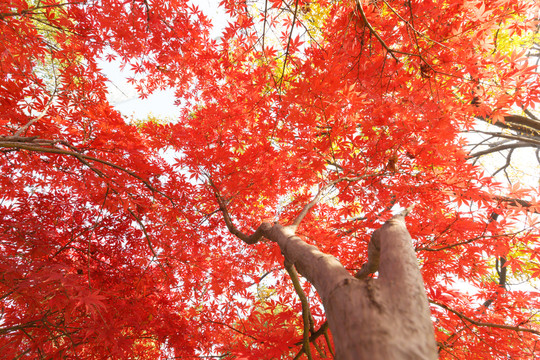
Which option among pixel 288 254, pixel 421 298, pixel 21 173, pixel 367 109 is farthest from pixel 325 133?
pixel 21 173

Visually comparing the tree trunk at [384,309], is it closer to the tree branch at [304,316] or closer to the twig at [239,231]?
the tree branch at [304,316]

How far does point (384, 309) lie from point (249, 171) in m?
2.65

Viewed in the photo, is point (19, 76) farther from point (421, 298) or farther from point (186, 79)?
point (421, 298)

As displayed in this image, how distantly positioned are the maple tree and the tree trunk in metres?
0.47

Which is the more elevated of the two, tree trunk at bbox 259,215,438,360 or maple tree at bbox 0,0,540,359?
maple tree at bbox 0,0,540,359

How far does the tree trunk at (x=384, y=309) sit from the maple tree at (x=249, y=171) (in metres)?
0.47

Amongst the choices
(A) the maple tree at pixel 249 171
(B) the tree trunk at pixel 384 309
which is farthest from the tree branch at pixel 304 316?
(B) the tree trunk at pixel 384 309

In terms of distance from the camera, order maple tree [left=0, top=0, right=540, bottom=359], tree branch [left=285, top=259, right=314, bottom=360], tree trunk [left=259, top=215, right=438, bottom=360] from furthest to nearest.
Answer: maple tree [left=0, top=0, right=540, bottom=359], tree branch [left=285, top=259, right=314, bottom=360], tree trunk [left=259, top=215, right=438, bottom=360]

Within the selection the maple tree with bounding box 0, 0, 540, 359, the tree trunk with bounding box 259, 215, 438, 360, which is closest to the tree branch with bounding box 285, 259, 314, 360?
the maple tree with bounding box 0, 0, 540, 359

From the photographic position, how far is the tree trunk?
2.30 ft

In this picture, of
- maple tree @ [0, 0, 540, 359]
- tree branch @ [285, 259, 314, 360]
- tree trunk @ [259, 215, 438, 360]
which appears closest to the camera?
tree trunk @ [259, 215, 438, 360]

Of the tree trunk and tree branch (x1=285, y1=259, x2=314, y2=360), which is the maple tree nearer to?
tree branch (x1=285, y1=259, x2=314, y2=360)

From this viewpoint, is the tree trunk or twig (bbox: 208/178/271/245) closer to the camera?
the tree trunk

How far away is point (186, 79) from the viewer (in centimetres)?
387
